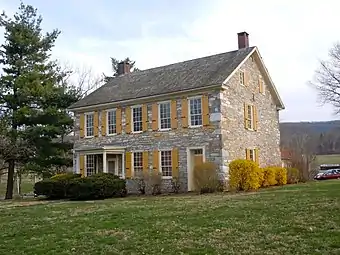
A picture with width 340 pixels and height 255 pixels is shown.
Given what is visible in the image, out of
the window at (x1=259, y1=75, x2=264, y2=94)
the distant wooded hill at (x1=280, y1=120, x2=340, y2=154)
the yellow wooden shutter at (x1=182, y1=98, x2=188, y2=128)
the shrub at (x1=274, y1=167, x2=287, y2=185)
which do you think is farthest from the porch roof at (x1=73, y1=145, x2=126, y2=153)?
the distant wooded hill at (x1=280, y1=120, x2=340, y2=154)

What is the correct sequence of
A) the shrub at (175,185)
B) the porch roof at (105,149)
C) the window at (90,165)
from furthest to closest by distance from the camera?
the window at (90,165) → the porch roof at (105,149) → the shrub at (175,185)

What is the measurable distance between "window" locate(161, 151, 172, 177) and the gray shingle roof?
3.35 metres

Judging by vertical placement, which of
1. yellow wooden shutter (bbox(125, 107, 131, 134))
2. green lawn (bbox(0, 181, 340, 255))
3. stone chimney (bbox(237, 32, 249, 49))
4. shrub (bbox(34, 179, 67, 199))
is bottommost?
green lawn (bbox(0, 181, 340, 255))

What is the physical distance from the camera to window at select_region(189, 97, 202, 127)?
883 inches

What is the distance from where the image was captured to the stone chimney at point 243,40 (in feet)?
84.7

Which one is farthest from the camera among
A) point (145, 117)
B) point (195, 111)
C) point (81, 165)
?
point (81, 165)

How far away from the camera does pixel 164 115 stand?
23.8 metres

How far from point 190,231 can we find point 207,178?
37.8 ft

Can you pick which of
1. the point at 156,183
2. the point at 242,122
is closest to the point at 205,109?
the point at 242,122

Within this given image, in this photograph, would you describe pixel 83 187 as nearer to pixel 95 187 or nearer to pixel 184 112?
pixel 95 187

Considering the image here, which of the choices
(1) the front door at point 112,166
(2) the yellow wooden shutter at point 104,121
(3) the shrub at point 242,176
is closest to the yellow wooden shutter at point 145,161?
(1) the front door at point 112,166

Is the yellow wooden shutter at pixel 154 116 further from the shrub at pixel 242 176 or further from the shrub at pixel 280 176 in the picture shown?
the shrub at pixel 280 176

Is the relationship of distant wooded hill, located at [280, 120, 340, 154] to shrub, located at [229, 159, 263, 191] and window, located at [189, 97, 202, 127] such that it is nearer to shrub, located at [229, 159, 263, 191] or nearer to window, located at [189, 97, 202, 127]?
window, located at [189, 97, 202, 127]

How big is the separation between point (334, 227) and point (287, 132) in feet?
203
